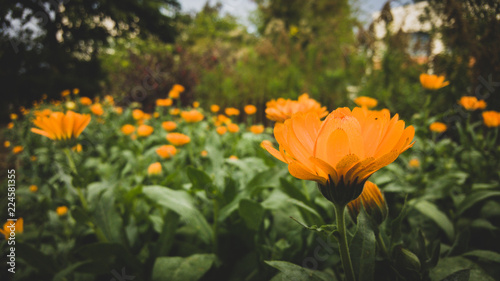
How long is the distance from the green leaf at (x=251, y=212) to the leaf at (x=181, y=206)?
0.17 m

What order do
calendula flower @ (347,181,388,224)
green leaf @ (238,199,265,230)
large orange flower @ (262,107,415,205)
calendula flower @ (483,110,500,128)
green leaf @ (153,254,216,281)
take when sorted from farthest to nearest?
calendula flower @ (483,110,500,128), green leaf @ (238,199,265,230), green leaf @ (153,254,216,281), calendula flower @ (347,181,388,224), large orange flower @ (262,107,415,205)

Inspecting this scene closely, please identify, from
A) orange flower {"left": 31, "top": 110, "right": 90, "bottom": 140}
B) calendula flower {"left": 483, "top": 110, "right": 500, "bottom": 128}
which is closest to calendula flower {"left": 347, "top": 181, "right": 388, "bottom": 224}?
orange flower {"left": 31, "top": 110, "right": 90, "bottom": 140}

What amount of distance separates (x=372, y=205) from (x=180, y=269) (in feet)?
1.91

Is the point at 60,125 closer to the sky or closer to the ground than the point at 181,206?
closer to the sky

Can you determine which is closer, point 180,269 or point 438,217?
point 180,269

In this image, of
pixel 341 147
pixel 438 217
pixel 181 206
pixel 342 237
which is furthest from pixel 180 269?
pixel 438 217

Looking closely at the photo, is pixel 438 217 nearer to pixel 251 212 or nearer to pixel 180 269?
pixel 251 212

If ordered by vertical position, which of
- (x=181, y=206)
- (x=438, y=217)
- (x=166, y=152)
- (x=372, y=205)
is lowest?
(x=438, y=217)

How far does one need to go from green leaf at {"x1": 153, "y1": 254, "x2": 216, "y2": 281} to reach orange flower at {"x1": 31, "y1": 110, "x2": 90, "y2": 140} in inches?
Answer: 24.3

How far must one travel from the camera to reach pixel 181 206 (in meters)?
0.86

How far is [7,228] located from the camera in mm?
786

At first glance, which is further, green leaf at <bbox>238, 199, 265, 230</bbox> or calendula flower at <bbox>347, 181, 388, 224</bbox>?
green leaf at <bbox>238, 199, 265, 230</bbox>

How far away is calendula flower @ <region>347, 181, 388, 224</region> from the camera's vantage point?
52 cm

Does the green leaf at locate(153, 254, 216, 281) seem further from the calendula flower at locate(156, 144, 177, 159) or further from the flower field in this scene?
the calendula flower at locate(156, 144, 177, 159)
